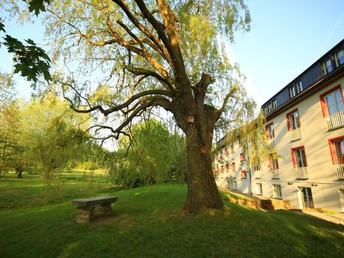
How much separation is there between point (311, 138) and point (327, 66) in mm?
5114

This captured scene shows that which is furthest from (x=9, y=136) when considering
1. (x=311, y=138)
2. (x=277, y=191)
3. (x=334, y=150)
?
(x=334, y=150)

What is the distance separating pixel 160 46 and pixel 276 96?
17.1m

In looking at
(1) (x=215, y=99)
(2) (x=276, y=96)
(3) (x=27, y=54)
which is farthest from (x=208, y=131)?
(2) (x=276, y=96)

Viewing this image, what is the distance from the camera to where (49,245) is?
6023 millimetres

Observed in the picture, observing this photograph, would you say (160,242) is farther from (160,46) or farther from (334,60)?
(334,60)

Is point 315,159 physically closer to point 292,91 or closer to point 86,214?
point 292,91

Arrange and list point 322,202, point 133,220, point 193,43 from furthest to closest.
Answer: point 322,202
point 193,43
point 133,220

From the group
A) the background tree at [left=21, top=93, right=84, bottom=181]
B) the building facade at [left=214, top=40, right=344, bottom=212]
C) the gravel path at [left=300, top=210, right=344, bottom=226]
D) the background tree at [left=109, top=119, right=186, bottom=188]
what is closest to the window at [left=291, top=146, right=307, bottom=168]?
the building facade at [left=214, top=40, right=344, bottom=212]

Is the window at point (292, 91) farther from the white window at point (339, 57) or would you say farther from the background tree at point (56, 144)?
the background tree at point (56, 144)

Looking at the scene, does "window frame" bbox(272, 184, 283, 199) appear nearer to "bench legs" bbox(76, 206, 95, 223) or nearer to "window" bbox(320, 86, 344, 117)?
"window" bbox(320, 86, 344, 117)

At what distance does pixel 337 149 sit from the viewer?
14.0 m

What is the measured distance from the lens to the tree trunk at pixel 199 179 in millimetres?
6797

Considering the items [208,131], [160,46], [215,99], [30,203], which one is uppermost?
[160,46]

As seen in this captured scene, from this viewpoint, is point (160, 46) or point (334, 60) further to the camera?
point (334, 60)
